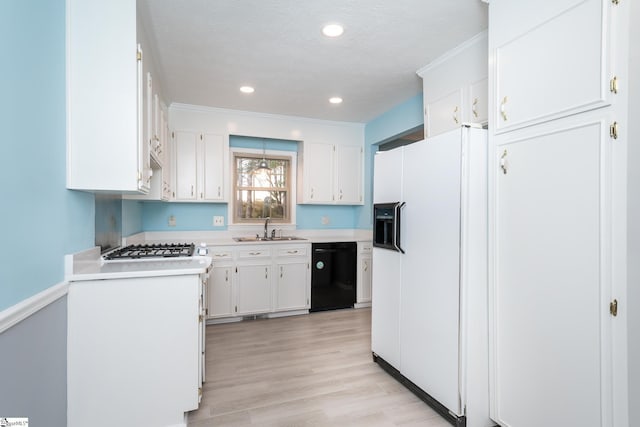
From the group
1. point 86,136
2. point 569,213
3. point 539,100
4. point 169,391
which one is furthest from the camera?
point 169,391

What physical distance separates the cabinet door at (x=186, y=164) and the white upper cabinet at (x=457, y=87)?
260 centimetres

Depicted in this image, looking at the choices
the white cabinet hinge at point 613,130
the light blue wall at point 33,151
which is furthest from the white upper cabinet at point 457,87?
the light blue wall at point 33,151

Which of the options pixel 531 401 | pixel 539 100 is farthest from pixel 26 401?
pixel 539 100

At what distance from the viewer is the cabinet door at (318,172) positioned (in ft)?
14.2

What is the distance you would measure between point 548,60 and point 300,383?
2474 mm

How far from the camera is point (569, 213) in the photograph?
4.78 ft

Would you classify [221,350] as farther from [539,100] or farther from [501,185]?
[539,100]

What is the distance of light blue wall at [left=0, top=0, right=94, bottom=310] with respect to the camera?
1.16m

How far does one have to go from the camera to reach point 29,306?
1.25m

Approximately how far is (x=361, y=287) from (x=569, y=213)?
308 cm

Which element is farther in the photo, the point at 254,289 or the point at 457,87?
the point at 254,289

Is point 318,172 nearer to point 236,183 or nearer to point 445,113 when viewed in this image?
point 236,183

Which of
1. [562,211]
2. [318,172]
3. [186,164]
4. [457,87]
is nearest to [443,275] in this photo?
[562,211]

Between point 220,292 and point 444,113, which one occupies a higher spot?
point 444,113
